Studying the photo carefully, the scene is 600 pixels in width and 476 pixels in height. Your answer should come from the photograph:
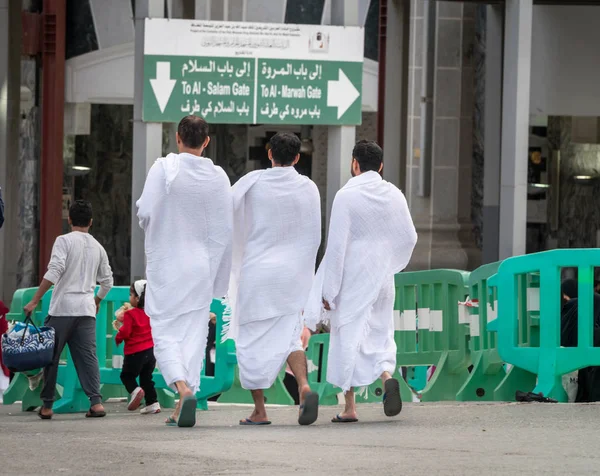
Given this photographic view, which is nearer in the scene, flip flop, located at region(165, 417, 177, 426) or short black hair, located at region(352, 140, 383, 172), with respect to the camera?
flip flop, located at region(165, 417, 177, 426)

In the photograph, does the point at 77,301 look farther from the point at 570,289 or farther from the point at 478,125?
the point at 478,125

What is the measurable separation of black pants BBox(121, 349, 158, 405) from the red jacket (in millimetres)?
41

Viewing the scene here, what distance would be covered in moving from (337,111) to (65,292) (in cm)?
389

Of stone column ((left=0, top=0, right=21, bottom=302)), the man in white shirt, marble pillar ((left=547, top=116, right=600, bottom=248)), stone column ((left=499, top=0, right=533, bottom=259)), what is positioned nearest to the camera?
the man in white shirt

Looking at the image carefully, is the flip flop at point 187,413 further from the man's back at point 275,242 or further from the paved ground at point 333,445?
the man's back at point 275,242

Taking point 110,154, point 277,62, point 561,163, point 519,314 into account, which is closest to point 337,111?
point 277,62

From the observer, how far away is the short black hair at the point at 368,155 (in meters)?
9.59

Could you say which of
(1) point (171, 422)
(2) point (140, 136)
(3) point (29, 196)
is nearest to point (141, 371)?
(1) point (171, 422)

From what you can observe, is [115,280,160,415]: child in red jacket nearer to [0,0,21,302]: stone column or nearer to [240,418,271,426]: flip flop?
[240,418,271,426]: flip flop

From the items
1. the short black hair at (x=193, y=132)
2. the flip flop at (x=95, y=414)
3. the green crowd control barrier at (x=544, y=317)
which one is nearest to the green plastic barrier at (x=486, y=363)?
the green crowd control barrier at (x=544, y=317)

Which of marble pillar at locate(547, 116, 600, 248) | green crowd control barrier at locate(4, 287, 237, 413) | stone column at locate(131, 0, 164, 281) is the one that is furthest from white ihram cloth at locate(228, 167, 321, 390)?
marble pillar at locate(547, 116, 600, 248)

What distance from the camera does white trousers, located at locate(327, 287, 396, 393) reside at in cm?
949

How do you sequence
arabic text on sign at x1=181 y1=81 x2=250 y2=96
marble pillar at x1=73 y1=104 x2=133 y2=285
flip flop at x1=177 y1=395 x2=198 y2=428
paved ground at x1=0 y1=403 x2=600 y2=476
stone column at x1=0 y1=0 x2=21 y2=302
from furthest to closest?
1. marble pillar at x1=73 y1=104 x2=133 y2=285
2. stone column at x1=0 y1=0 x2=21 y2=302
3. arabic text on sign at x1=181 y1=81 x2=250 y2=96
4. flip flop at x1=177 y1=395 x2=198 y2=428
5. paved ground at x1=0 y1=403 x2=600 y2=476

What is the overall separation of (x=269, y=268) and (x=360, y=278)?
0.56m
